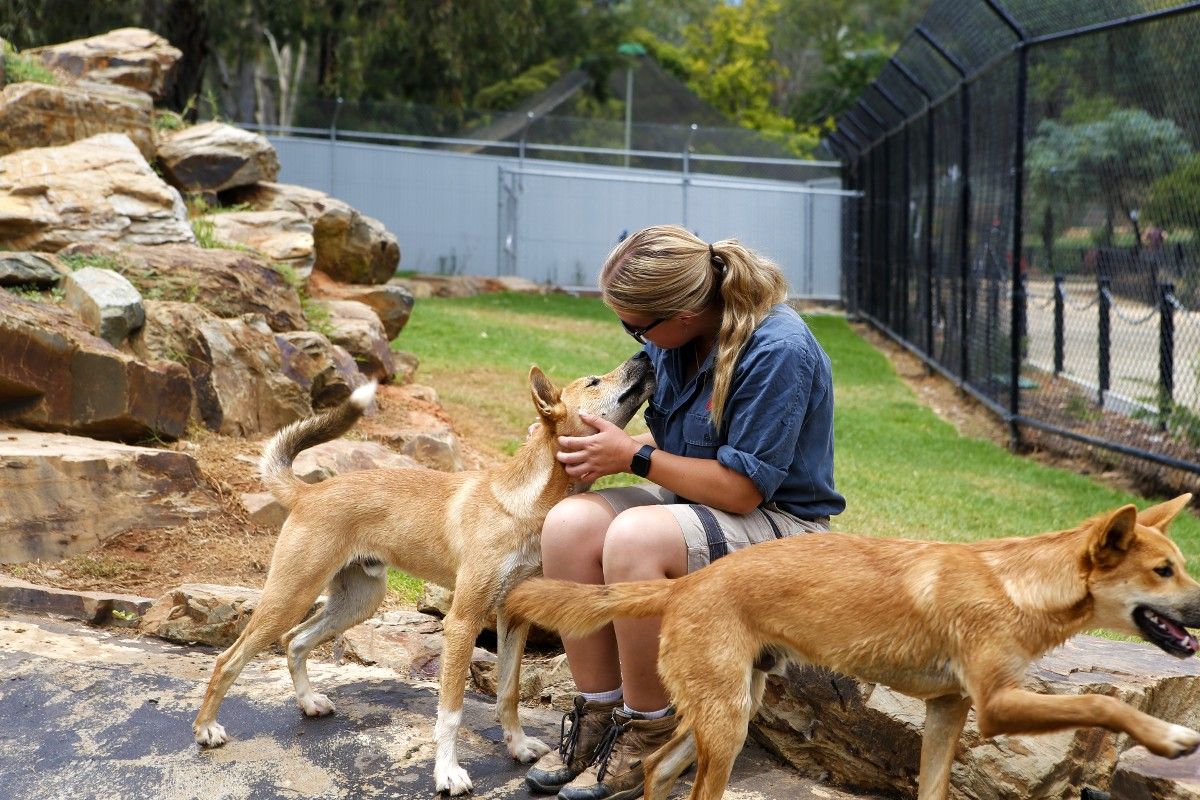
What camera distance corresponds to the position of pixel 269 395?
23.6ft

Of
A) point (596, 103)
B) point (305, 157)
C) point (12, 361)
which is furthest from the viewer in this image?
point (596, 103)

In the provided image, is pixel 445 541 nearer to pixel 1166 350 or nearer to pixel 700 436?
pixel 700 436

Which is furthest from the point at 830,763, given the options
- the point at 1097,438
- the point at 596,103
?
the point at 596,103

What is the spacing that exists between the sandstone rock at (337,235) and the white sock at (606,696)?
7768 mm

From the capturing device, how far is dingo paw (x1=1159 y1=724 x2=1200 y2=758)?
102 inches

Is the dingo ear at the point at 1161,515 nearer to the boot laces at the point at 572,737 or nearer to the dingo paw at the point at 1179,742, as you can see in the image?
the dingo paw at the point at 1179,742

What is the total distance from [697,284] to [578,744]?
4.73 feet

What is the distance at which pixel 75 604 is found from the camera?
498cm

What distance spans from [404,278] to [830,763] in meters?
17.7

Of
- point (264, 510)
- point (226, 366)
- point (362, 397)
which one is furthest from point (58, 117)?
point (362, 397)

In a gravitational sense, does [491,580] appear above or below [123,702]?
above

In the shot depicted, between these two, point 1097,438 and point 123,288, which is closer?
point 123,288

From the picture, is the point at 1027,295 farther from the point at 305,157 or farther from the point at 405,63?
the point at 405,63

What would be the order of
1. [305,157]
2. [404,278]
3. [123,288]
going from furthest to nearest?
[305,157]
[404,278]
[123,288]
